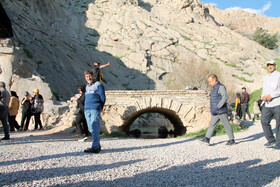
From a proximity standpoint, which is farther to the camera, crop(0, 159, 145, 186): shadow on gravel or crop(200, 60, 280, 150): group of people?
crop(200, 60, 280, 150): group of people

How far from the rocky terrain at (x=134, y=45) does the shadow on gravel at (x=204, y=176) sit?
18081 millimetres

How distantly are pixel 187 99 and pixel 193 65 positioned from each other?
79.2 feet

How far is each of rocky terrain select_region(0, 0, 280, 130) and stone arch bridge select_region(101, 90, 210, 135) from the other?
12.9 metres

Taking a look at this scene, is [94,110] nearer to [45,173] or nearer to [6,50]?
[45,173]

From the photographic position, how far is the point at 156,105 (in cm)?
824

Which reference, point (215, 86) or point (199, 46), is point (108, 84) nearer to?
point (199, 46)

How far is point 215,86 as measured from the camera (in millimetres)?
5457

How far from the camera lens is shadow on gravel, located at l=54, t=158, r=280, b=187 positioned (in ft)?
9.35

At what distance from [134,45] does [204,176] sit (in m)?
35.4

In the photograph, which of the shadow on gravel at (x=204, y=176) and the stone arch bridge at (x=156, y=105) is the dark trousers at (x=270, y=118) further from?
the stone arch bridge at (x=156, y=105)

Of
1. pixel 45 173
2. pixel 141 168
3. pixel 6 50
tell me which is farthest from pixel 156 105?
pixel 6 50

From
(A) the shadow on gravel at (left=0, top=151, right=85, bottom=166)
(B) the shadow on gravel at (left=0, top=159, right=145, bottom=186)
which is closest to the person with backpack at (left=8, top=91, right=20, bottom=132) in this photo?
(A) the shadow on gravel at (left=0, top=151, right=85, bottom=166)

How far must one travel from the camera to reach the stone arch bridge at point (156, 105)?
26.9ft

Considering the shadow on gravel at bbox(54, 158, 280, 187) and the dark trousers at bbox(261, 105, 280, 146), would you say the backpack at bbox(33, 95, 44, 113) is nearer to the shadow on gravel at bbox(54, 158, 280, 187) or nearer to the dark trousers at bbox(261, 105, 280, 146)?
the shadow on gravel at bbox(54, 158, 280, 187)
